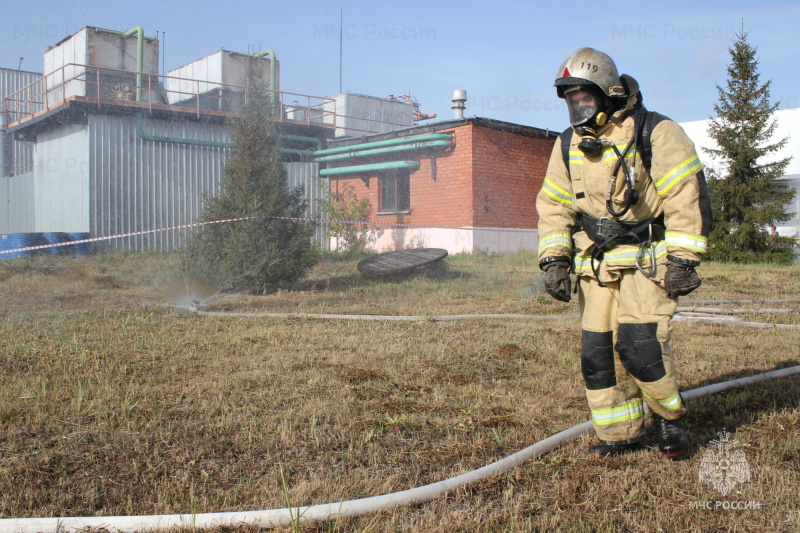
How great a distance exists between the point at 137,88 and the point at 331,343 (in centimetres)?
1439

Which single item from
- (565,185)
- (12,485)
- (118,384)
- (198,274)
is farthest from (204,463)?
(198,274)

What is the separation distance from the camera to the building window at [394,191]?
18062mm

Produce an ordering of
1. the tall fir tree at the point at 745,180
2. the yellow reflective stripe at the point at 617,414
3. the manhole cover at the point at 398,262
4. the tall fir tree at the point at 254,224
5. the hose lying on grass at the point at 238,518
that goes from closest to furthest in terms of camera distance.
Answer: the hose lying on grass at the point at 238,518 → the yellow reflective stripe at the point at 617,414 → the tall fir tree at the point at 254,224 → the manhole cover at the point at 398,262 → the tall fir tree at the point at 745,180

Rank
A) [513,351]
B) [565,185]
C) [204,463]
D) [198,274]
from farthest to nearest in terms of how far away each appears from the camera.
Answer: [198,274] → [513,351] → [565,185] → [204,463]

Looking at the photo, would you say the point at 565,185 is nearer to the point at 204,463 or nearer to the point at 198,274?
the point at 204,463

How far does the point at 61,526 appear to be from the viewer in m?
2.12

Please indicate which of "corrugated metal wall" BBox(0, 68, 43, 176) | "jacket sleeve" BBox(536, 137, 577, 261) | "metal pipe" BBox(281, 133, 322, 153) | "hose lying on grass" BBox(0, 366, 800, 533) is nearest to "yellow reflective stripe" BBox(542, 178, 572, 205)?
"jacket sleeve" BBox(536, 137, 577, 261)

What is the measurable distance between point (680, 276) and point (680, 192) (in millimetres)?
367

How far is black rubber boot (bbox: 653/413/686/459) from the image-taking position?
9.37 ft

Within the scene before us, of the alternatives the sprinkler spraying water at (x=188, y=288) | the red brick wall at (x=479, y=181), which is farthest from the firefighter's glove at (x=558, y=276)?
the red brick wall at (x=479, y=181)

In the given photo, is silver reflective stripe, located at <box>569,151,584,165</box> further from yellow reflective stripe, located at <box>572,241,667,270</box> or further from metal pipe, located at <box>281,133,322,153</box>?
metal pipe, located at <box>281,133,322,153</box>

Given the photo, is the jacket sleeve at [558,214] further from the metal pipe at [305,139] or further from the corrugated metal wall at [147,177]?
the metal pipe at [305,139]

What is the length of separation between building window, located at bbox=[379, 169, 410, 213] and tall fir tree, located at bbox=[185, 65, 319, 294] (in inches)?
298

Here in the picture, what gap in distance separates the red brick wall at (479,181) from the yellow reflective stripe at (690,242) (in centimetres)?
1350
